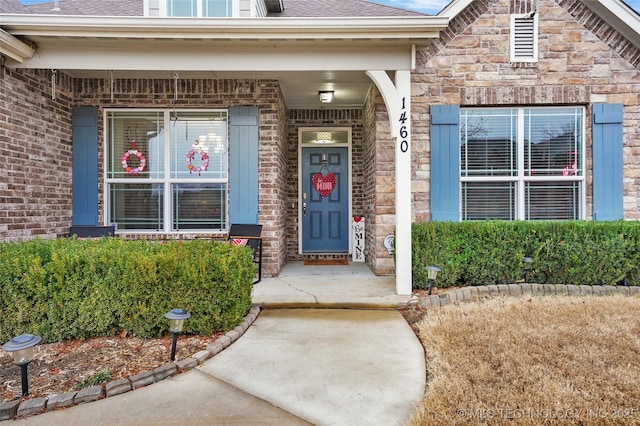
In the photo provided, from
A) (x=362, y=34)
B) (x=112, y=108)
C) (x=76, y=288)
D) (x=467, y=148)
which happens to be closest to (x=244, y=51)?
(x=362, y=34)

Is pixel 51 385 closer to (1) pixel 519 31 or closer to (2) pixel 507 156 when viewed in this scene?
(2) pixel 507 156

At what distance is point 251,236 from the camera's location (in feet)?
17.5

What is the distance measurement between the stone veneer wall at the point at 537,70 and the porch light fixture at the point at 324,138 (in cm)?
214

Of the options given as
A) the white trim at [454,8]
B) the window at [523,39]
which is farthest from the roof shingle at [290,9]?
the window at [523,39]

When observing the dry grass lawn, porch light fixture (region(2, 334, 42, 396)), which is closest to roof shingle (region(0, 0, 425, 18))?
the dry grass lawn

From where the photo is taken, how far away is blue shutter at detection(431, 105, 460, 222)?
211 inches

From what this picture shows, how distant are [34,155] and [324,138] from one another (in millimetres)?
4442

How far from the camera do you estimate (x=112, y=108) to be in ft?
18.3

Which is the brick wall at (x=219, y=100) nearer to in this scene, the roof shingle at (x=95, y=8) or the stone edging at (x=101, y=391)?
the roof shingle at (x=95, y=8)

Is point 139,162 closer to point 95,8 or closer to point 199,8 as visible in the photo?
point 199,8

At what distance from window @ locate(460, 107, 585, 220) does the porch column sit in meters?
1.53

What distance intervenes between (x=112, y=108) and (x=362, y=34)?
381 cm

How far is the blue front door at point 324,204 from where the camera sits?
720 centimetres

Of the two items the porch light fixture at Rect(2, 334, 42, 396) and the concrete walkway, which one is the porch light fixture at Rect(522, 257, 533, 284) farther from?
the porch light fixture at Rect(2, 334, 42, 396)
